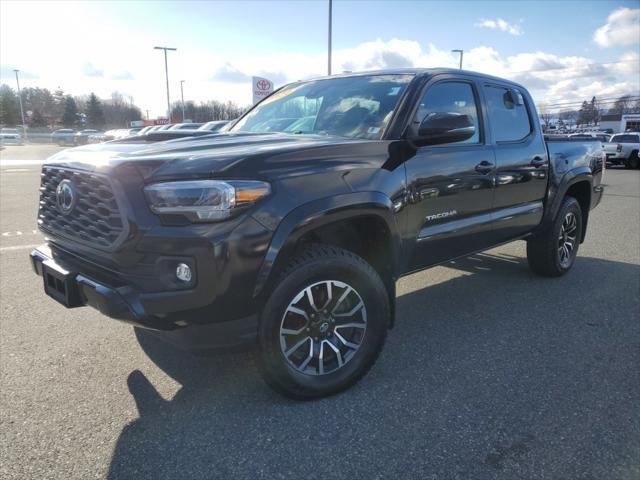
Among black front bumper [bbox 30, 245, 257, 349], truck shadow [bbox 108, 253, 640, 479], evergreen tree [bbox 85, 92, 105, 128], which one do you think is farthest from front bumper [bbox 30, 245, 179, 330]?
evergreen tree [bbox 85, 92, 105, 128]

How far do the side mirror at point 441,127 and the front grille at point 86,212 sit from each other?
184cm

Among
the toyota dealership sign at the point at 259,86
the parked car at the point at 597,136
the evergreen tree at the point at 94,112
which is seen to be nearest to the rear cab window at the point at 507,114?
the parked car at the point at 597,136

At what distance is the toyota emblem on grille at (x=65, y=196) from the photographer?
2748mm

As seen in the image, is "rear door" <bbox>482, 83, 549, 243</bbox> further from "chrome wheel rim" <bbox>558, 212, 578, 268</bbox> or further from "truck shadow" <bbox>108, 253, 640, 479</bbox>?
"truck shadow" <bbox>108, 253, 640, 479</bbox>

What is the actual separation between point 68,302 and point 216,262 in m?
0.90

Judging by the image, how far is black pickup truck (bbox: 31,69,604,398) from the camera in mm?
2393

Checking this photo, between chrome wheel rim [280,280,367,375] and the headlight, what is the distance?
647 mm

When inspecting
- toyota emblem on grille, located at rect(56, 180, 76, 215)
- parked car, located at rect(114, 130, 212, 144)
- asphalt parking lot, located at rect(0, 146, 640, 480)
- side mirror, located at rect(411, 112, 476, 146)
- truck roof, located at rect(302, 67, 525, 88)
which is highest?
truck roof, located at rect(302, 67, 525, 88)

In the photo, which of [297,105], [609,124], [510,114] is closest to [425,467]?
[297,105]

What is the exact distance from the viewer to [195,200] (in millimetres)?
2363

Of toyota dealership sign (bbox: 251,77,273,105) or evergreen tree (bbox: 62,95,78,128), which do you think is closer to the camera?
toyota dealership sign (bbox: 251,77,273,105)

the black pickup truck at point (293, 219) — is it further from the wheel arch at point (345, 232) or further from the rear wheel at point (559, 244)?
the rear wheel at point (559, 244)

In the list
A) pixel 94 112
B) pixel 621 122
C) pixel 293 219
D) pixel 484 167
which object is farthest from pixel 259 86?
pixel 94 112

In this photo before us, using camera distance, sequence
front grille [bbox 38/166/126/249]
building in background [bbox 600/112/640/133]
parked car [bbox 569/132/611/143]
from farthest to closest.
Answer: building in background [bbox 600/112/640/133], parked car [bbox 569/132/611/143], front grille [bbox 38/166/126/249]
